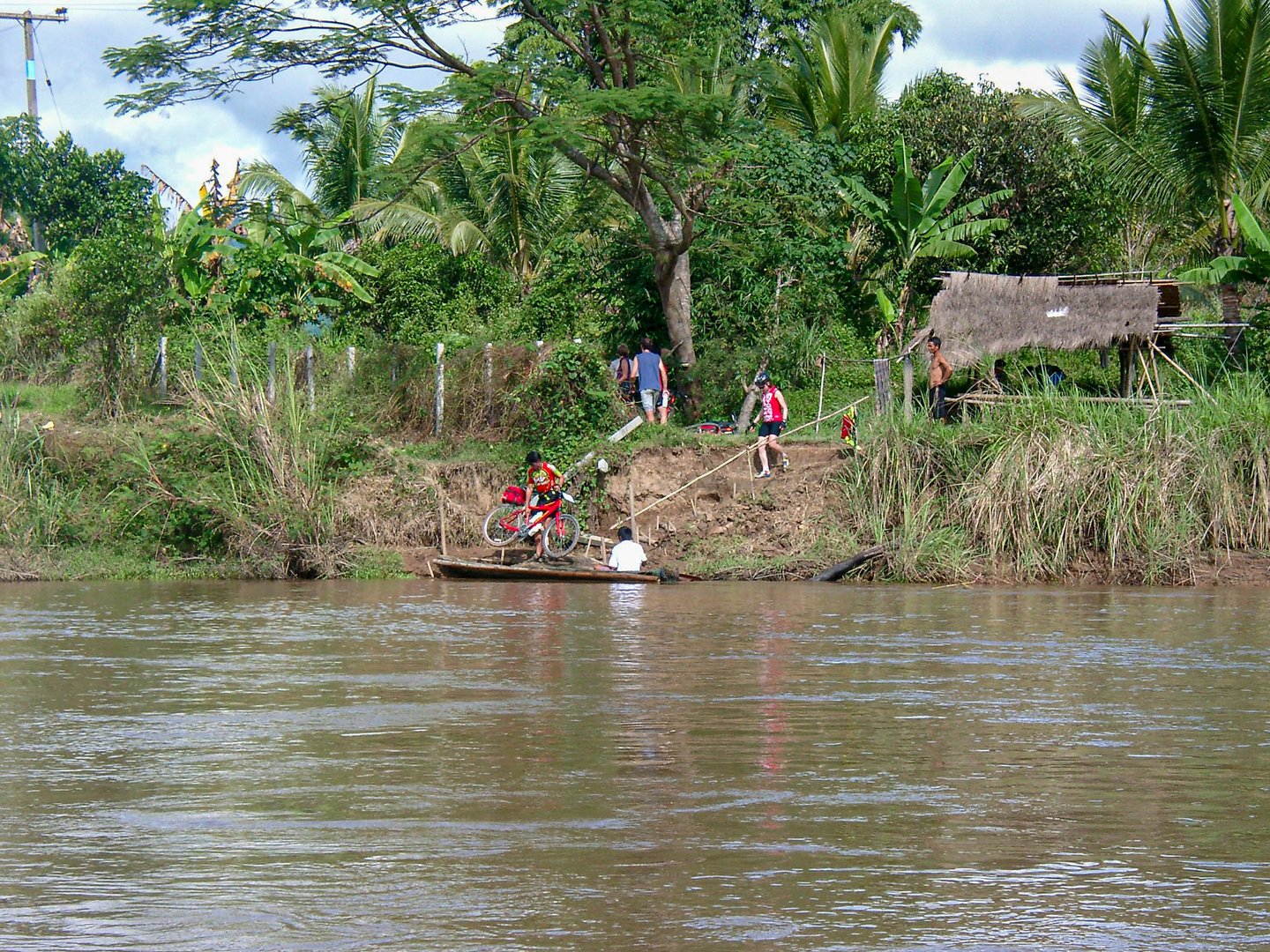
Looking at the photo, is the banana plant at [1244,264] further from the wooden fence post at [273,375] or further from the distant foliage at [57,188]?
the distant foliage at [57,188]

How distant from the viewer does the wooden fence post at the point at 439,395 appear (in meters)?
22.0

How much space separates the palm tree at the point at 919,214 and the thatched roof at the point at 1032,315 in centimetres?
299

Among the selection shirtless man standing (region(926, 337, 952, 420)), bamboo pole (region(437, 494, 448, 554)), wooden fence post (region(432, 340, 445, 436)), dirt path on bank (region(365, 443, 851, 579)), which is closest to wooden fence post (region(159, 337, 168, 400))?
wooden fence post (region(432, 340, 445, 436))

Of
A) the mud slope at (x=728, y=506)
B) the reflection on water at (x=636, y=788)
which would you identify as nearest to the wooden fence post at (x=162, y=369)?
the mud slope at (x=728, y=506)

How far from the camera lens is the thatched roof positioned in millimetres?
21062

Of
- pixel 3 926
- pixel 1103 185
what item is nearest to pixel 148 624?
pixel 3 926

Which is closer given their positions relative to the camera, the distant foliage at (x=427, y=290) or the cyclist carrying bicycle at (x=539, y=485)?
the cyclist carrying bicycle at (x=539, y=485)

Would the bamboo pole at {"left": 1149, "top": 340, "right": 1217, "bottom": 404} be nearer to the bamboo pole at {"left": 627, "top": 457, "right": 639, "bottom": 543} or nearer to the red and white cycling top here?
the red and white cycling top

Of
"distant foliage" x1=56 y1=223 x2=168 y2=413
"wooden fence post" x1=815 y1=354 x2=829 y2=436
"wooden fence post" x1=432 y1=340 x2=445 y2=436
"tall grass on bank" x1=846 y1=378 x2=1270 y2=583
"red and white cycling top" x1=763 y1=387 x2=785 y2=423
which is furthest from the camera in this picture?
"distant foliage" x1=56 y1=223 x2=168 y2=413

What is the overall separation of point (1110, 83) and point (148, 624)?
780 inches

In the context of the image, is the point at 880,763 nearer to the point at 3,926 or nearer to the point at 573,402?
the point at 3,926

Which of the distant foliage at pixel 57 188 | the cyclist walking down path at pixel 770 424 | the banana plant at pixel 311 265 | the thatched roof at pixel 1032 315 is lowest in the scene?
the cyclist walking down path at pixel 770 424

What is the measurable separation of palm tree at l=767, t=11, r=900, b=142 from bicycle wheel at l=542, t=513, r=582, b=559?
13.6 meters

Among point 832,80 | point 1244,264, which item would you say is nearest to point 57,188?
point 832,80
